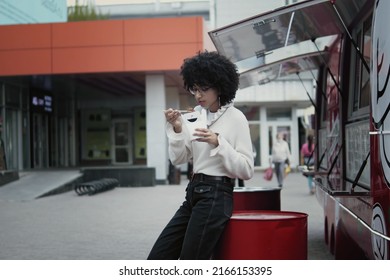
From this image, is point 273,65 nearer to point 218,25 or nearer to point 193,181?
point 218,25

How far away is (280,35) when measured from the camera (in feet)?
14.1

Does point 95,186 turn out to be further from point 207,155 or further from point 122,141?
point 122,141

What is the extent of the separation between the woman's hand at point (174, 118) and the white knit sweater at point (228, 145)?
0.02 metres

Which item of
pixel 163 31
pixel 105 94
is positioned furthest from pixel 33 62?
pixel 105 94

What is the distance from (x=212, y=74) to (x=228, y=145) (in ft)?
1.15

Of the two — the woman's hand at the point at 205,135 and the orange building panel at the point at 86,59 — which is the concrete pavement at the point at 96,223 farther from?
the orange building panel at the point at 86,59

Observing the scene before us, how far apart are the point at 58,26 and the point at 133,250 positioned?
8.60m

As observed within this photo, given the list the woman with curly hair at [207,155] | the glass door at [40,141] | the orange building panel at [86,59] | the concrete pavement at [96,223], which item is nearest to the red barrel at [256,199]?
the concrete pavement at [96,223]

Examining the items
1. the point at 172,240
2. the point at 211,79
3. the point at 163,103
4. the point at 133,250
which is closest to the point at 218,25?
the point at 211,79

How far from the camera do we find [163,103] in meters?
14.3

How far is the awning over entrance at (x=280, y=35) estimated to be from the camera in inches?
139

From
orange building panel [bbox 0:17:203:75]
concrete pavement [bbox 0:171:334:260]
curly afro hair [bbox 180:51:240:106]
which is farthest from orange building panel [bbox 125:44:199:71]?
curly afro hair [bbox 180:51:240:106]

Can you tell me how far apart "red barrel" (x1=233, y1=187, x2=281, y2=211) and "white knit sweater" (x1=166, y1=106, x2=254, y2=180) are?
1778 millimetres

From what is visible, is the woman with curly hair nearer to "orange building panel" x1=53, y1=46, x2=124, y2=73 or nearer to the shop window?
"orange building panel" x1=53, y1=46, x2=124, y2=73
